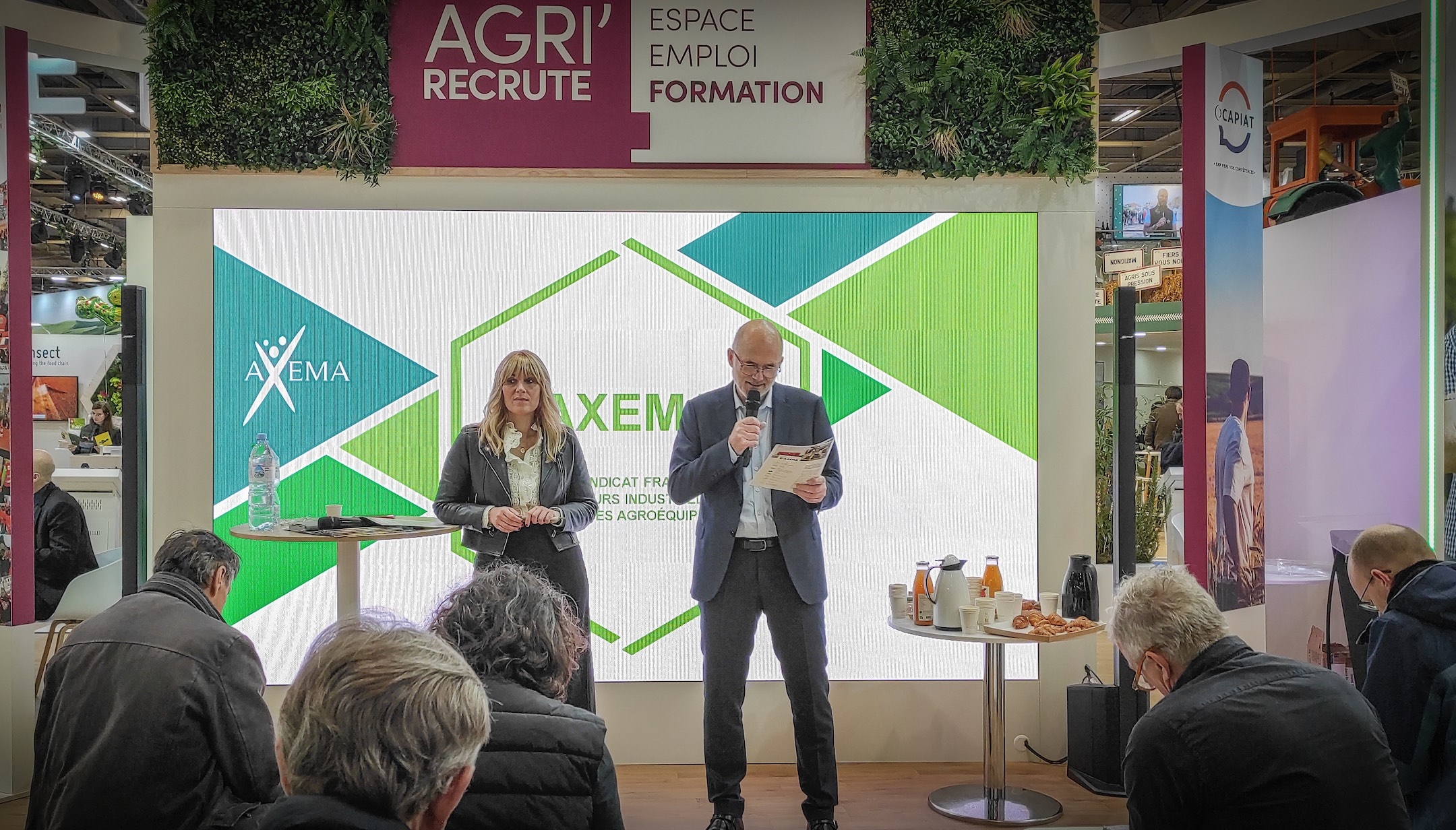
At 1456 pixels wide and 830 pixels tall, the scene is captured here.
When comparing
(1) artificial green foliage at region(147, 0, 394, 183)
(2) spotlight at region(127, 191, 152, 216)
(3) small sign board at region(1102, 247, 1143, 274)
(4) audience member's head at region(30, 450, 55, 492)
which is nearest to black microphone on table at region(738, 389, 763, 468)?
(1) artificial green foliage at region(147, 0, 394, 183)

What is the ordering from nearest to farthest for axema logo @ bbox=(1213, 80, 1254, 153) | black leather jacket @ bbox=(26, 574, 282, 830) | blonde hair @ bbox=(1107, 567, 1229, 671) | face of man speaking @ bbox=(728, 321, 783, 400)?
blonde hair @ bbox=(1107, 567, 1229, 671) → black leather jacket @ bbox=(26, 574, 282, 830) → face of man speaking @ bbox=(728, 321, 783, 400) → axema logo @ bbox=(1213, 80, 1254, 153)

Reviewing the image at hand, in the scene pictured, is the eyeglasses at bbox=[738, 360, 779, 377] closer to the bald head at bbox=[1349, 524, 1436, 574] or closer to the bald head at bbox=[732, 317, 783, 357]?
the bald head at bbox=[732, 317, 783, 357]

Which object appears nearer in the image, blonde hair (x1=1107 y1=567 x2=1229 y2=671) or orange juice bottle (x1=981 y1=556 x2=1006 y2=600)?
blonde hair (x1=1107 y1=567 x2=1229 y2=671)

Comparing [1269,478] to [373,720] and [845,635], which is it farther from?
[373,720]

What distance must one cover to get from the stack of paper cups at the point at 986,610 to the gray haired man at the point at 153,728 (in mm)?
2321

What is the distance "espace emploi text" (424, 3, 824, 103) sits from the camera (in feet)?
14.7

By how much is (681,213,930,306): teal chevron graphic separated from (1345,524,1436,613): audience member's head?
2.20 m

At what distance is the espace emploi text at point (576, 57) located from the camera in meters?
4.47

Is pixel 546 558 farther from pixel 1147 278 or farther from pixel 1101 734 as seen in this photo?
pixel 1147 278

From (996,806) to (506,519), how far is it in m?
2.06

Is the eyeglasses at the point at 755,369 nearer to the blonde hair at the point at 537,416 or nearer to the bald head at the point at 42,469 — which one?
the blonde hair at the point at 537,416

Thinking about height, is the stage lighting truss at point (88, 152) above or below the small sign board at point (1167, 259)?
above

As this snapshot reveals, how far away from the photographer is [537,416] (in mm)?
3768

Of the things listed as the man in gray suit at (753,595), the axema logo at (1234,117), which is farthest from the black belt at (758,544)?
the axema logo at (1234,117)
